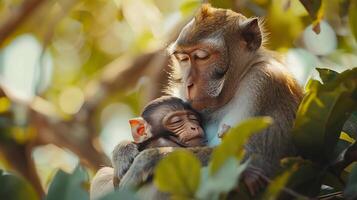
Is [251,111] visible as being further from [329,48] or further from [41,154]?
[41,154]

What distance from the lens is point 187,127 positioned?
4.38 meters

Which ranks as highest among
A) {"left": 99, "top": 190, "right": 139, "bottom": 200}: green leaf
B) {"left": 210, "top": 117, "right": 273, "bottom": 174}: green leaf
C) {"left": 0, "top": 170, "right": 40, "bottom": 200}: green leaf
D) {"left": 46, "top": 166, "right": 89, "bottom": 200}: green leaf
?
{"left": 210, "top": 117, "right": 273, "bottom": 174}: green leaf

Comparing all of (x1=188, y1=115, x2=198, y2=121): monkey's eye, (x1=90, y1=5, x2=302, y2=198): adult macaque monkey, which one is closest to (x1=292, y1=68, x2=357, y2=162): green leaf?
(x1=90, y1=5, x2=302, y2=198): adult macaque monkey

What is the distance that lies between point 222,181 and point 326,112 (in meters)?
1.05

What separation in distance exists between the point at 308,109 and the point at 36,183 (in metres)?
3.38

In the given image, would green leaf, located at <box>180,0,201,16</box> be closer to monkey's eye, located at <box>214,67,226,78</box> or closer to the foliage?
monkey's eye, located at <box>214,67,226,78</box>

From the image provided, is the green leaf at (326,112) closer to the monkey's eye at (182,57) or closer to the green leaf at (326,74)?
the green leaf at (326,74)

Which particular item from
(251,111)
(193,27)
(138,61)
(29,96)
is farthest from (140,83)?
(251,111)

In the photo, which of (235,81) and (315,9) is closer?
(315,9)

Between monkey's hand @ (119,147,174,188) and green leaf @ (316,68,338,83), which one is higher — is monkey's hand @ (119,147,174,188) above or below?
below

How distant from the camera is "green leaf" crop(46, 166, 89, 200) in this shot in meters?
2.93

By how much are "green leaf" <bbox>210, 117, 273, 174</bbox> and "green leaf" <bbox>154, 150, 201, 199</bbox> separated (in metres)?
0.06

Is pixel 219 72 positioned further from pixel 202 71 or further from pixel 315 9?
pixel 315 9

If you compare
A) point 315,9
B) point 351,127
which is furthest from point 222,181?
point 315,9
